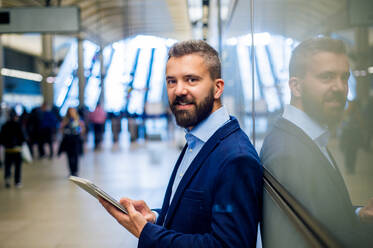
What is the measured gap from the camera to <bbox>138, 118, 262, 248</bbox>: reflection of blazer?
1230mm

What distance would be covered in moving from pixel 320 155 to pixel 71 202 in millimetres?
5493

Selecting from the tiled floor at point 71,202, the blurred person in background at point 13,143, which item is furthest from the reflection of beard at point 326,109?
the blurred person in background at point 13,143

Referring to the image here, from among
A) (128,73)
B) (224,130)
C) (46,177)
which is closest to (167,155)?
(46,177)

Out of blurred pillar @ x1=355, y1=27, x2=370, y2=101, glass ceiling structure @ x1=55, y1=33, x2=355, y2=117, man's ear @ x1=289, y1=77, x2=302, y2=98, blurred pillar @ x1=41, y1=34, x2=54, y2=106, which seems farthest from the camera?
blurred pillar @ x1=41, y1=34, x2=54, y2=106

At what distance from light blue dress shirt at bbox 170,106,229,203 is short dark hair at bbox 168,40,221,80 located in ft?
0.54

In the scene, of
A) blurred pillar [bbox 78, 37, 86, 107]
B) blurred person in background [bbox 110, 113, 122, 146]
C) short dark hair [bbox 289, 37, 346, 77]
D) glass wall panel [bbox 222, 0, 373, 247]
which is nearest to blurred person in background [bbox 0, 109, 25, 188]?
glass wall panel [bbox 222, 0, 373, 247]

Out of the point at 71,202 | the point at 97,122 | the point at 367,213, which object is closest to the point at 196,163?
the point at 367,213

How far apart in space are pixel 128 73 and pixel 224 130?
16.7 meters

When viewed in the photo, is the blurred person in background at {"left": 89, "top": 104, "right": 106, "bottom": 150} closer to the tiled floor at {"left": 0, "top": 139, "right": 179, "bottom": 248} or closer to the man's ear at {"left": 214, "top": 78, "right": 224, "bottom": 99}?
the tiled floor at {"left": 0, "top": 139, "right": 179, "bottom": 248}

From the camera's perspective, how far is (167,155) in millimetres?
11680

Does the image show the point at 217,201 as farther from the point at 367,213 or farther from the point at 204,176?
the point at 367,213

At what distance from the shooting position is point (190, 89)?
1.51m

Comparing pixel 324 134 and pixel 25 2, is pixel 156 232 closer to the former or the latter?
pixel 324 134

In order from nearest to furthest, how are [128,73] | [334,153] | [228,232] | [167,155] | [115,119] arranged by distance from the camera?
1. [334,153]
2. [228,232]
3. [167,155]
4. [115,119]
5. [128,73]
